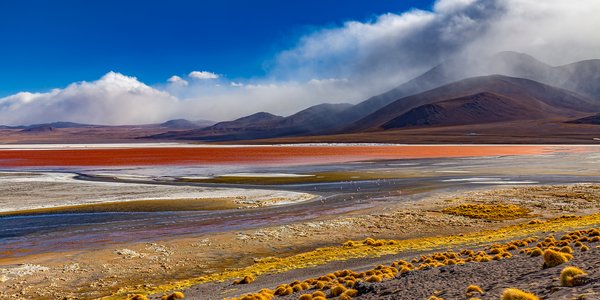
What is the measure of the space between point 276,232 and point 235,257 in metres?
4.42

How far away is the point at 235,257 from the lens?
2202 centimetres

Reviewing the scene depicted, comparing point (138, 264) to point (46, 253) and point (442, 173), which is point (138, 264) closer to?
point (46, 253)

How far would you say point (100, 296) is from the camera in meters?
16.8

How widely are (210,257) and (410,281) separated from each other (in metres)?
10.8

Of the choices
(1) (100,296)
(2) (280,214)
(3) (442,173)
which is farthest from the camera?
(3) (442,173)

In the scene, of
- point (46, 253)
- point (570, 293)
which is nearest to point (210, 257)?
point (46, 253)

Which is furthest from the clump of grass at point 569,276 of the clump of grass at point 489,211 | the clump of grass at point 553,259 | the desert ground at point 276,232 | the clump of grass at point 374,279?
the clump of grass at point 489,211

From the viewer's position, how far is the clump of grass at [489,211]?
3028 centimetres

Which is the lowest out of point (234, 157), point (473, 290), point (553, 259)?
point (234, 157)

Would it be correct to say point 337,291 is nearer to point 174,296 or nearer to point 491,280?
point 491,280

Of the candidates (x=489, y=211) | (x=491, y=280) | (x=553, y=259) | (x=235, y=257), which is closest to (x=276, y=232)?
(x=235, y=257)

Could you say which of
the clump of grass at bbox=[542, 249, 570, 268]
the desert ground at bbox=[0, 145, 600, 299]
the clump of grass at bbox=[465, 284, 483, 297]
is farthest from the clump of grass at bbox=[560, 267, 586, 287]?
the clump of grass at bbox=[542, 249, 570, 268]

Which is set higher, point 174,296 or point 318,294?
point 318,294

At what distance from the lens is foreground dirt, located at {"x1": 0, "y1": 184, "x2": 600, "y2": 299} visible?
17.6 m
